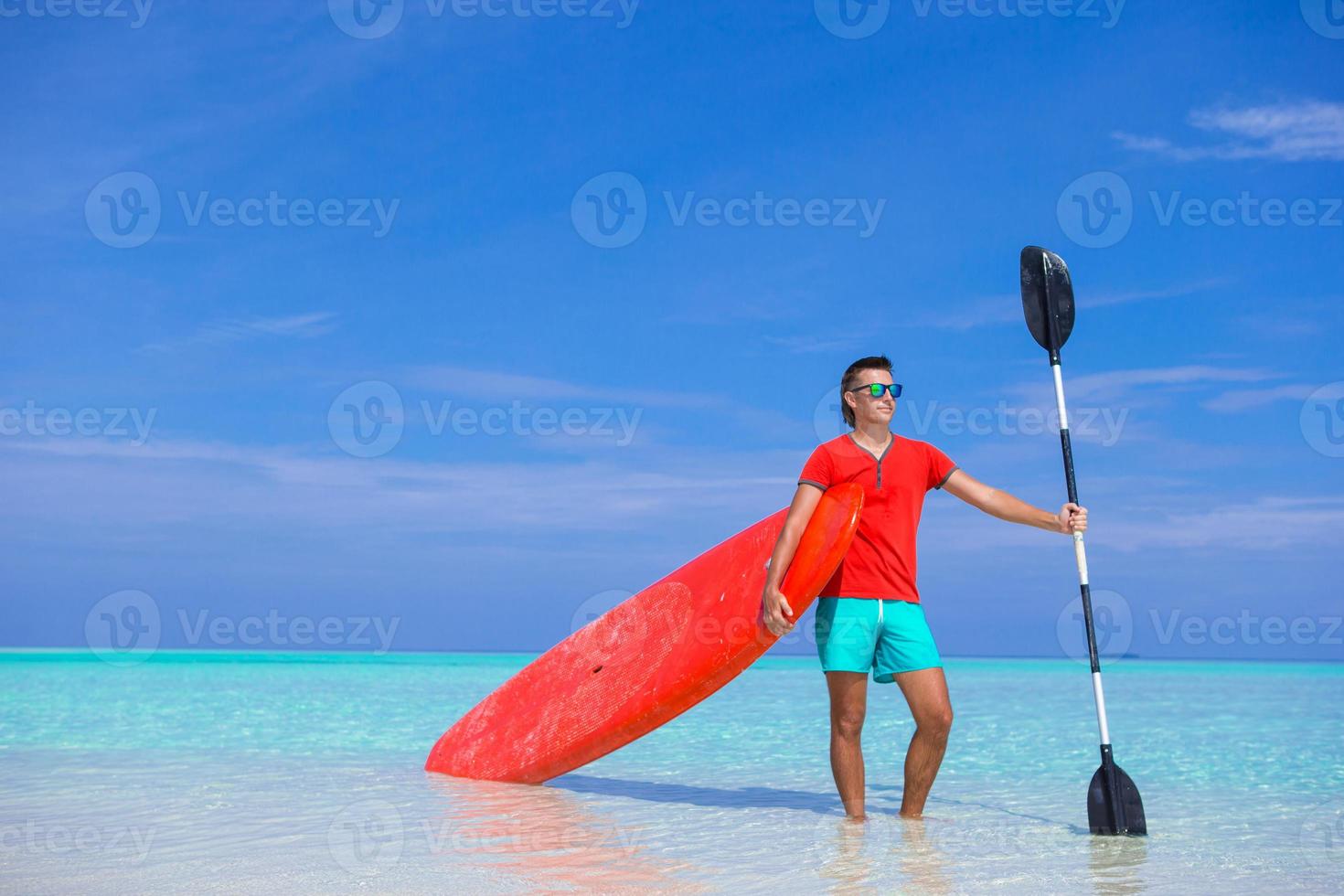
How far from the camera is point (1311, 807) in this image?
450cm

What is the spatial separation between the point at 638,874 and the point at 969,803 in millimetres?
1981

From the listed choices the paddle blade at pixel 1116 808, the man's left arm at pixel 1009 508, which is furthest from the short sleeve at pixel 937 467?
the paddle blade at pixel 1116 808

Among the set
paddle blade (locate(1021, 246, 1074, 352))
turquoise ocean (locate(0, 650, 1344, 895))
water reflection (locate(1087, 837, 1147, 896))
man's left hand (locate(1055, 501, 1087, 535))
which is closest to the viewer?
water reflection (locate(1087, 837, 1147, 896))

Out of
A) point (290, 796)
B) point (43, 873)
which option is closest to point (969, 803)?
point (290, 796)

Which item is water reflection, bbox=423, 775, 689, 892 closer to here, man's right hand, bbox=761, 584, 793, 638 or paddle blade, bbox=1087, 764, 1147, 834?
man's right hand, bbox=761, 584, 793, 638

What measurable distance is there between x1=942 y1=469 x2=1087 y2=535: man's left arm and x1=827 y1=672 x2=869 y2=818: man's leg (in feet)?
2.32

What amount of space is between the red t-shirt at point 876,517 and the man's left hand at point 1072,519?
47 cm

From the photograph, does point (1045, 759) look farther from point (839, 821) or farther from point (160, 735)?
point (160, 735)

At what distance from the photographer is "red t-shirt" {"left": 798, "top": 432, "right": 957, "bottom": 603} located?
12.1ft

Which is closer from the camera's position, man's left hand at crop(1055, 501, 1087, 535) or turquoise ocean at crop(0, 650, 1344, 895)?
turquoise ocean at crop(0, 650, 1344, 895)

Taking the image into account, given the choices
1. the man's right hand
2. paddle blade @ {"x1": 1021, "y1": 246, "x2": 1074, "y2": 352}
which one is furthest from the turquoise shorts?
paddle blade @ {"x1": 1021, "y1": 246, "x2": 1074, "y2": 352}

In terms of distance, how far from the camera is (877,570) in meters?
3.69

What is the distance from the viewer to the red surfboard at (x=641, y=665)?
165 inches

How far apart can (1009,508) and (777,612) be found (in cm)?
87
